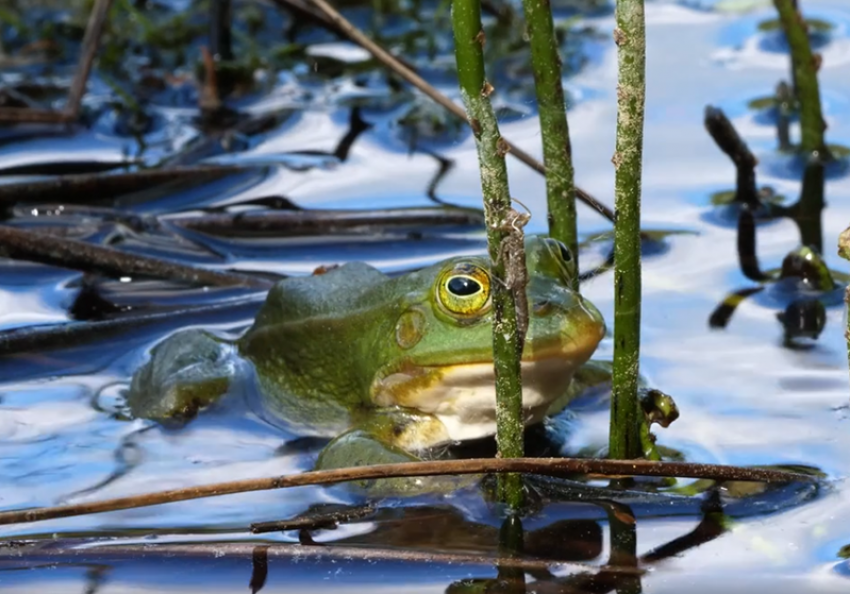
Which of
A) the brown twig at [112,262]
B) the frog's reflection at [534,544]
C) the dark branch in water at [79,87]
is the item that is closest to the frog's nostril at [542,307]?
the frog's reflection at [534,544]

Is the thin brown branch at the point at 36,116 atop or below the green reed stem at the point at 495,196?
atop

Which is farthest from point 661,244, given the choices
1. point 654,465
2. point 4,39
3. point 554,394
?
point 4,39

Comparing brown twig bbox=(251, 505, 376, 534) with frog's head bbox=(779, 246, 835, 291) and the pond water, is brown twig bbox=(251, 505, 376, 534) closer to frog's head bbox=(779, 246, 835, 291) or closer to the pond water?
the pond water

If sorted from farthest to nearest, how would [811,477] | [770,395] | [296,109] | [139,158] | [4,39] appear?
[4,39] < [296,109] < [139,158] < [770,395] < [811,477]

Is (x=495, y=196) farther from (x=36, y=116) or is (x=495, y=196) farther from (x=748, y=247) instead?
(x=36, y=116)

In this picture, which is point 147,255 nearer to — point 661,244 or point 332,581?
point 661,244

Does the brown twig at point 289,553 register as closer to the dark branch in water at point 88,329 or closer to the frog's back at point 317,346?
the frog's back at point 317,346

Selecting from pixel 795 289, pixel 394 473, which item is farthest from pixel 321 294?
pixel 795 289
